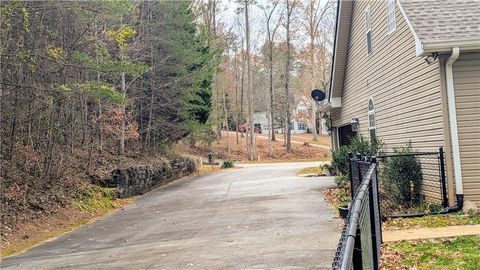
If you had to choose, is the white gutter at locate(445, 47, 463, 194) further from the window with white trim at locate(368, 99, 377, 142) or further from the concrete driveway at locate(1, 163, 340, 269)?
the window with white trim at locate(368, 99, 377, 142)

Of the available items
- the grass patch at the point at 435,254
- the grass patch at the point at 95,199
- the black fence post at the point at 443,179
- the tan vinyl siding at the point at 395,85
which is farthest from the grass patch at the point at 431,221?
the grass patch at the point at 95,199

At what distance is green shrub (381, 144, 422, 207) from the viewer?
31.6 feet

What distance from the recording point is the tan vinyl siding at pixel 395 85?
9141 mm

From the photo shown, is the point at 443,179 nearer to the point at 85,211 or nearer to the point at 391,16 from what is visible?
the point at 391,16

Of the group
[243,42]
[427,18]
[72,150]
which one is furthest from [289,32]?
[427,18]

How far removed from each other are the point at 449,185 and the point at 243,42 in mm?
34332

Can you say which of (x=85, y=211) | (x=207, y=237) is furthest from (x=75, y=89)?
(x=207, y=237)

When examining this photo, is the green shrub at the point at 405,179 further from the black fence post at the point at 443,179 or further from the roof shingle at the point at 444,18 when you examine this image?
the roof shingle at the point at 444,18

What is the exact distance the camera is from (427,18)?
904 centimetres

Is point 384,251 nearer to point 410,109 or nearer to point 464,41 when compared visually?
point 464,41

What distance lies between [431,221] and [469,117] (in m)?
2.22

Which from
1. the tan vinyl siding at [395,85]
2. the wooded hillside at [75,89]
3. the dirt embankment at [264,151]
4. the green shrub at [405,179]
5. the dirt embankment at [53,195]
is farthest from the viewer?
the dirt embankment at [264,151]

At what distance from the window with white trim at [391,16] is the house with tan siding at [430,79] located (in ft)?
0.08

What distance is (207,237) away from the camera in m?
7.96
